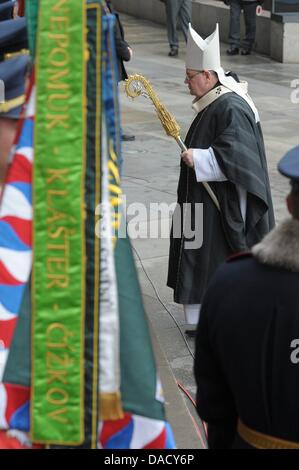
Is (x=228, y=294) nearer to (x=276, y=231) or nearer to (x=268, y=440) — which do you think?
(x=276, y=231)

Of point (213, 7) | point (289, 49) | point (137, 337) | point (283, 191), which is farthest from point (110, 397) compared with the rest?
point (213, 7)

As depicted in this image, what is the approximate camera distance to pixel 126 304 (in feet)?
7.94

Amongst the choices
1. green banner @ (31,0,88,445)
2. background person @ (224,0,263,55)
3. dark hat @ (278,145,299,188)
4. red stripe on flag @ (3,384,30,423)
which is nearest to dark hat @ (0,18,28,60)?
green banner @ (31,0,88,445)

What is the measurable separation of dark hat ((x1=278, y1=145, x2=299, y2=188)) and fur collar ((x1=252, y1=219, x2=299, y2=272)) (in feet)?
0.38

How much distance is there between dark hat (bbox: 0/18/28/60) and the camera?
2.87 metres

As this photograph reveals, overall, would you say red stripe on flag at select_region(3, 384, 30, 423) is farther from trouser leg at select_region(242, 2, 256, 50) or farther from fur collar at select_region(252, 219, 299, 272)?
trouser leg at select_region(242, 2, 256, 50)

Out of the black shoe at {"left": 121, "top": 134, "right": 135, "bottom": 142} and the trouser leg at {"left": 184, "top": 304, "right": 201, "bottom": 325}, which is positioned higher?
the trouser leg at {"left": 184, "top": 304, "right": 201, "bottom": 325}

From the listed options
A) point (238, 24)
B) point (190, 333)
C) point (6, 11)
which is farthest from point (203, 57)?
point (238, 24)

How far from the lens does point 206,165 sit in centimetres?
583

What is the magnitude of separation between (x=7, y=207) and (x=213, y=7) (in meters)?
16.4

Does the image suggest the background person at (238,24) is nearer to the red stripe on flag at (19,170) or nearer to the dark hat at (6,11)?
the dark hat at (6,11)

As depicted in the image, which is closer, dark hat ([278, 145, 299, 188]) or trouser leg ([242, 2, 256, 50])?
dark hat ([278, 145, 299, 188])

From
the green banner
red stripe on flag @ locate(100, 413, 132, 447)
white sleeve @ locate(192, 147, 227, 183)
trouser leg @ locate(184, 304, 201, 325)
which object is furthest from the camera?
trouser leg @ locate(184, 304, 201, 325)

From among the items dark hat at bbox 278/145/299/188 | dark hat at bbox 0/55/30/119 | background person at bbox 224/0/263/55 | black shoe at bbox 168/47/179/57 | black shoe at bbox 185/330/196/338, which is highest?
dark hat at bbox 0/55/30/119
